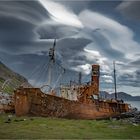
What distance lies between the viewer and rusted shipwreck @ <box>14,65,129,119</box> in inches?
2005

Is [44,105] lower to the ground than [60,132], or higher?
higher

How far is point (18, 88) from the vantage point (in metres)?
52.6

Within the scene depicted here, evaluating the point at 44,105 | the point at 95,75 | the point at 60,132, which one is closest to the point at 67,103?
the point at 44,105

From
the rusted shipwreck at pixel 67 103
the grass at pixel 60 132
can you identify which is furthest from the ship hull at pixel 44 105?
the grass at pixel 60 132

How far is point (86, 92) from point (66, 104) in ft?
32.0

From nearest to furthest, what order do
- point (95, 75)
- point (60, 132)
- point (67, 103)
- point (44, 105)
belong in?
point (60, 132), point (44, 105), point (67, 103), point (95, 75)

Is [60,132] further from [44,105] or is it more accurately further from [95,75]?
[95,75]

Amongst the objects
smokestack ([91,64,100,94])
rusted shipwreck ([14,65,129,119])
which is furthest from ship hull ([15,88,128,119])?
smokestack ([91,64,100,94])

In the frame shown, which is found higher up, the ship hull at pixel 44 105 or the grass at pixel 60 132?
the ship hull at pixel 44 105

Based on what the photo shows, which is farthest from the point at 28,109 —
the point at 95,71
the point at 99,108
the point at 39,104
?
the point at 95,71

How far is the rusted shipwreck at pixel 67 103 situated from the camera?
50938mm

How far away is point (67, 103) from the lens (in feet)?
178

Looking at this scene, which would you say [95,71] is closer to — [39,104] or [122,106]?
[122,106]

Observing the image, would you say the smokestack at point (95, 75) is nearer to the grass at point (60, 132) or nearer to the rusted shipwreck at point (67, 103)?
the rusted shipwreck at point (67, 103)
